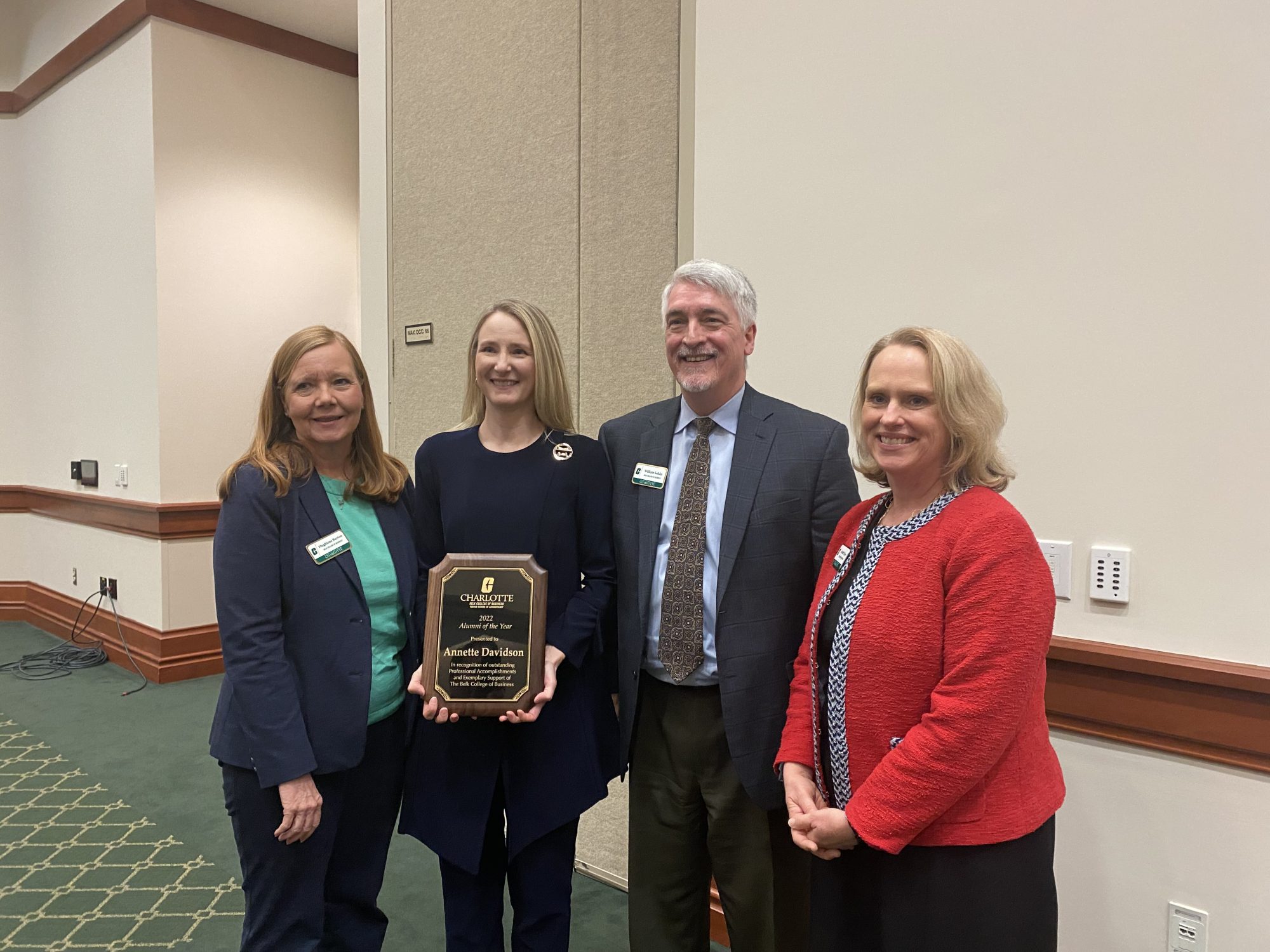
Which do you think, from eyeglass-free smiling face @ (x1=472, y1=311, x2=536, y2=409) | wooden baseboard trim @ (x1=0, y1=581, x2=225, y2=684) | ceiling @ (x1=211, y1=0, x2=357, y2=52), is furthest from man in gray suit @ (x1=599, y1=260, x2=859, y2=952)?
ceiling @ (x1=211, y1=0, x2=357, y2=52)

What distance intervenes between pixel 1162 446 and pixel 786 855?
44.7 inches

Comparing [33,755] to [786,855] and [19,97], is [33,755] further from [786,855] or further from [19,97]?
[19,97]

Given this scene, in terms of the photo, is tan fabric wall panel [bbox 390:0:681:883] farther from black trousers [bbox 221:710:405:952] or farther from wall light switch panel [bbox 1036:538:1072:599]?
wall light switch panel [bbox 1036:538:1072:599]

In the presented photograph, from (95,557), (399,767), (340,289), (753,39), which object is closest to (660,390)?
(753,39)

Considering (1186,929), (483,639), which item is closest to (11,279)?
(483,639)

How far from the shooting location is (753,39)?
2254 millimetres

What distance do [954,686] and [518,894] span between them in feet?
3.53

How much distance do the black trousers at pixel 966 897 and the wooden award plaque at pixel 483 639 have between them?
2.28 ft

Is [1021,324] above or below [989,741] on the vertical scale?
above

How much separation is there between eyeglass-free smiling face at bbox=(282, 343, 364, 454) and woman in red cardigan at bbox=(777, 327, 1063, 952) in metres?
1.04

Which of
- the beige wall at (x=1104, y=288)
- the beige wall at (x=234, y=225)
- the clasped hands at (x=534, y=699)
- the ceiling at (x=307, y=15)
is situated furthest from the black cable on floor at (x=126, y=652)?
the beige wall at (x=1104, y=288)

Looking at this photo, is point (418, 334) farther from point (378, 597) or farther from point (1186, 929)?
point (1186, 929)

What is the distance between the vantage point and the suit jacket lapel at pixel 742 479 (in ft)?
5.21

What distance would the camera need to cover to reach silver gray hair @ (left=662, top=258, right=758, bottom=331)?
1.60 metres
